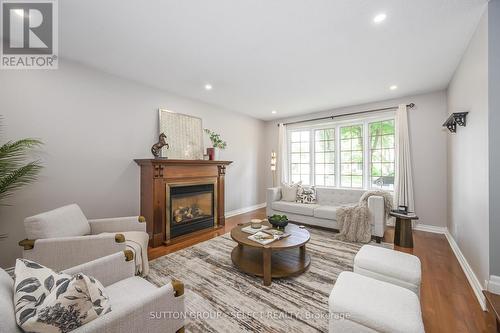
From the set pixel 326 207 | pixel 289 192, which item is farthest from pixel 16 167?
pixel 326 207

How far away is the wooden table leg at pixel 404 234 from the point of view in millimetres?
3209

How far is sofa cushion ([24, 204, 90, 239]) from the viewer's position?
188cm

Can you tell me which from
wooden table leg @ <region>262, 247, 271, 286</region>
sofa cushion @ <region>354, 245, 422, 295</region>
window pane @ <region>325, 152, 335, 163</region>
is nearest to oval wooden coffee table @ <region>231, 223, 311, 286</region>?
wooden table leg @ <region>262, 247, 271, 286</region>

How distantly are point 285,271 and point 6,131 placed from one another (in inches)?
142

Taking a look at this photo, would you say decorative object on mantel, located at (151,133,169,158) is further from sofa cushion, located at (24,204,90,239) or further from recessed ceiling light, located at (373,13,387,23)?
recessed ceiling light, located at (373,13,387,23)

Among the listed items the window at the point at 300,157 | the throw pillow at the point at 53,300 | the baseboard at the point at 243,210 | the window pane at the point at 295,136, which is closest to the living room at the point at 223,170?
the throw pillow at the point at 53,300

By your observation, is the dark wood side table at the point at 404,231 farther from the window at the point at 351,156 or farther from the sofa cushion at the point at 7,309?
the sofa cushion at the point at 7,309

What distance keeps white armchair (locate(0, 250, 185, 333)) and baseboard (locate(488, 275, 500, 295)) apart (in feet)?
8.56

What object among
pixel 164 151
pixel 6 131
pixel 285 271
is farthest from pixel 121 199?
pixel 285 271

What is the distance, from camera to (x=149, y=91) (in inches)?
146

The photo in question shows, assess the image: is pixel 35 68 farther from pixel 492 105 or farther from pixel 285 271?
pixel 492 105

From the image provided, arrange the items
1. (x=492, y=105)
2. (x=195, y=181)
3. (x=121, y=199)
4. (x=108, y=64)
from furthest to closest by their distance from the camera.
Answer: (x=195, y=181) < (x=121, y=199) < (x=108, y=64) < (x=492, y=105)

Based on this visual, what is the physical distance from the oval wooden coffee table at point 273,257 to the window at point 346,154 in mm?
2736

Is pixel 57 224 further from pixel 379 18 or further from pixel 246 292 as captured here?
pixel 379 18
